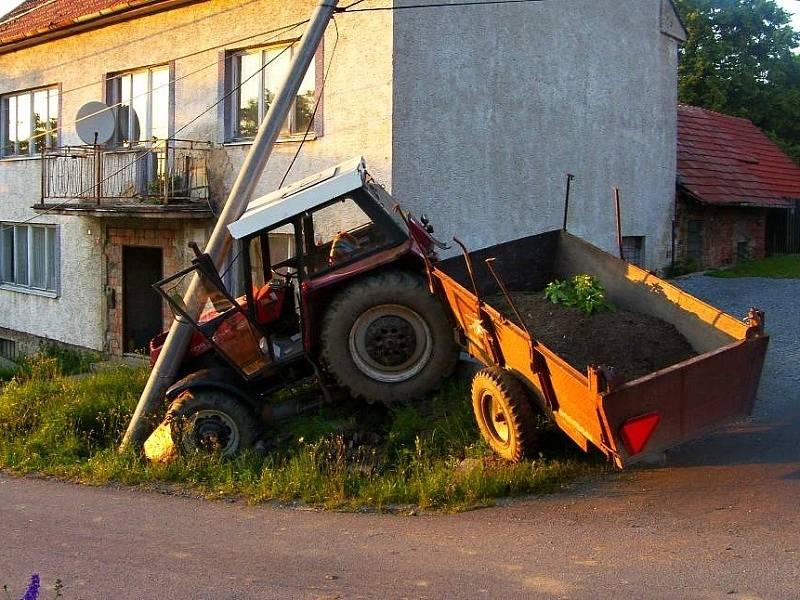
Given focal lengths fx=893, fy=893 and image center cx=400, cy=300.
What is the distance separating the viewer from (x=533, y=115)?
40.8 ft

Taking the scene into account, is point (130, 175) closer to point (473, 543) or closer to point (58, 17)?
point (58, 17)

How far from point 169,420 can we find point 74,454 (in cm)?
169

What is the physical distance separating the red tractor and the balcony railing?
4.52 metres

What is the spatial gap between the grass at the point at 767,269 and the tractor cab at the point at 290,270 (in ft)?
35.8

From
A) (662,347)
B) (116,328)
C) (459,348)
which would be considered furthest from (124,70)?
(662,347)

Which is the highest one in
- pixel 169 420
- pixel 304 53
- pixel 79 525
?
pixel 304 53

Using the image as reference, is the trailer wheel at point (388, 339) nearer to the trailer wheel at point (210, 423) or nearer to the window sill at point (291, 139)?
the trailer wheel at point (210, 423)

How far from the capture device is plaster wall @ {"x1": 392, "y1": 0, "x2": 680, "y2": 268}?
35.4 feet

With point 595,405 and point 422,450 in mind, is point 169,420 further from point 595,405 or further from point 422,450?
point 595,405

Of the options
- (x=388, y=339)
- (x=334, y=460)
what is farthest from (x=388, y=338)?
(x=334, y=460)

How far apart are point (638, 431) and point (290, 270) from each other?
4.06 metres

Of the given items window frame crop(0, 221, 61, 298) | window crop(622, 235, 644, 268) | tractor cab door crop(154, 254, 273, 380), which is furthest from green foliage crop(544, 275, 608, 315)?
window frame crop(0, 221, 61, 298)

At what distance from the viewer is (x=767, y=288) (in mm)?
15148

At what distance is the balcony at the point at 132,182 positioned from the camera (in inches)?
500
